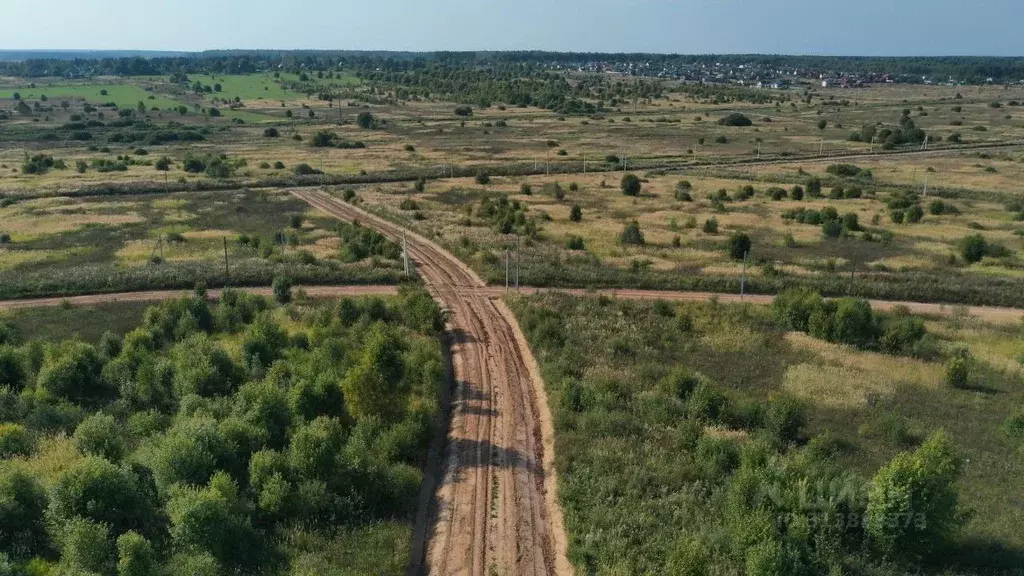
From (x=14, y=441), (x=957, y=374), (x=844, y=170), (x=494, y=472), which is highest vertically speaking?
(x=844, y=170)

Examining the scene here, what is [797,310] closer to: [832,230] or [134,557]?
[832,230]

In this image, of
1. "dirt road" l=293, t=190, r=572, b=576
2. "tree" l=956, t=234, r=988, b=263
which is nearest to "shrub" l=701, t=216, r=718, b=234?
"tree" l=956, t=234, r=988, b=263

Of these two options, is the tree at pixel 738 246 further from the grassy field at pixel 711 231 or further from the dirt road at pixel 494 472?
the dirt road at pixel 494 472

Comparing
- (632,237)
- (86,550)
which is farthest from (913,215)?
(86,550)

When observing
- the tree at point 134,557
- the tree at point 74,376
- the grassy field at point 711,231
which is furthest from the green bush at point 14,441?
the grassy field at point 711,231

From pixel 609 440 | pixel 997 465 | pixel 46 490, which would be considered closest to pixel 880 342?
pixel 997 465

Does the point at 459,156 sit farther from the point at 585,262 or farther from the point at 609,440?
the point at 609,440

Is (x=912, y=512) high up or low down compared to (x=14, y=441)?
up

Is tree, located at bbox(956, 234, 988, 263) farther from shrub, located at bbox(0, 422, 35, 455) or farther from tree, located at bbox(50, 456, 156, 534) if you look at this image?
shrub, located at bbox(0, 422, 35, 455)
